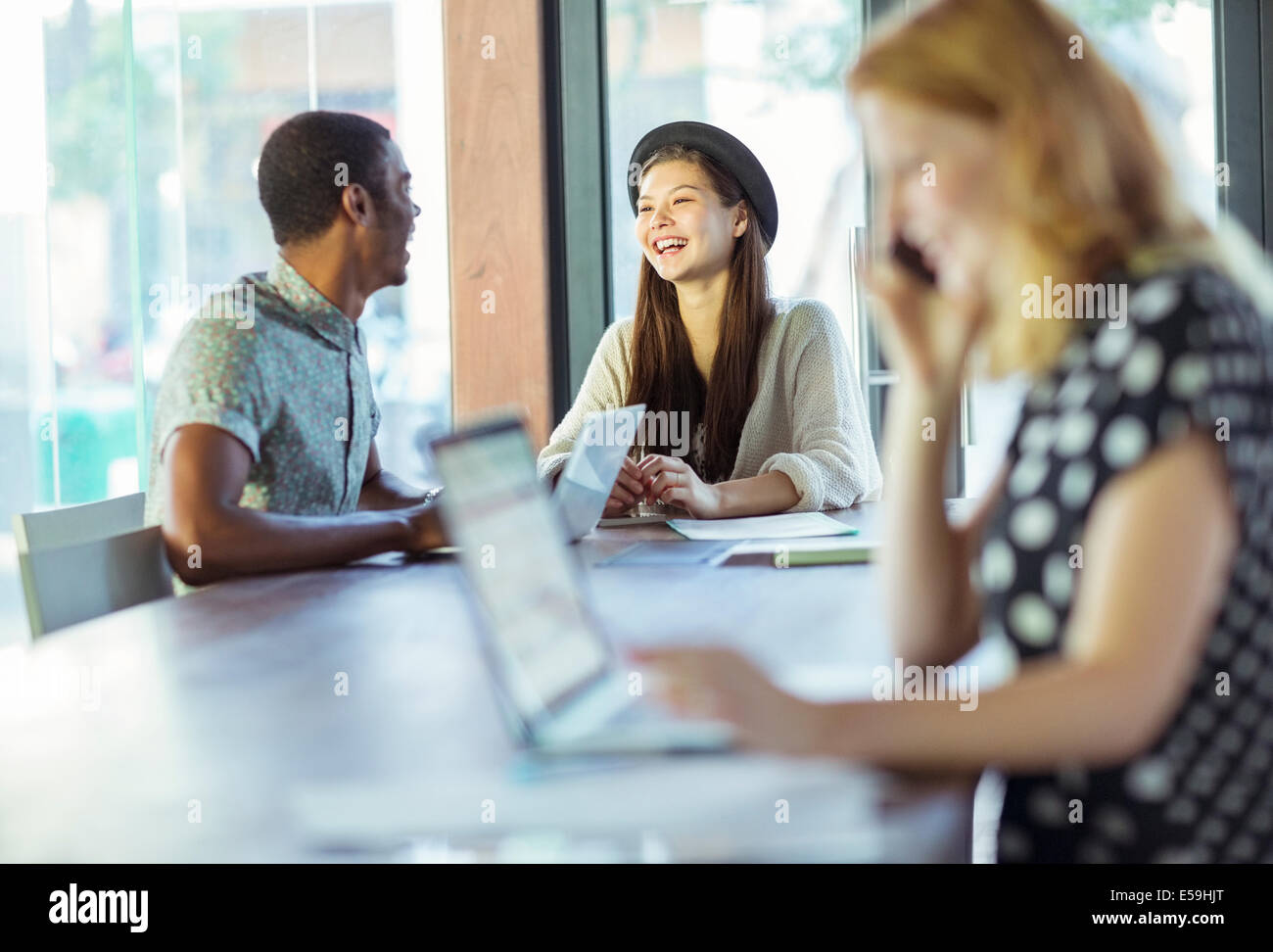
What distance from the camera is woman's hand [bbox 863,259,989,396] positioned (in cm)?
94

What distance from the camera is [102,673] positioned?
1.13 m

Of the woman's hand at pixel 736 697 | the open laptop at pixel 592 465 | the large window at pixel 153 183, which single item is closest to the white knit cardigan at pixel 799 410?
the open laptop at pixel 592 465

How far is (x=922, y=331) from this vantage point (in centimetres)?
96

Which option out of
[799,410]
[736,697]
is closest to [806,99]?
[799,410]

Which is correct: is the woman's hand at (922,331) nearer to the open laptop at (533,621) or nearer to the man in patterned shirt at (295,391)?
Answer: the open laptop at (533,621)

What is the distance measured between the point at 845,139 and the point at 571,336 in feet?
3.09

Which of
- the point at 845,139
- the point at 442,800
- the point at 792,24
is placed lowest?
the point at 442,800

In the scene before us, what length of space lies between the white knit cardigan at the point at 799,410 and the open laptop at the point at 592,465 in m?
0.35

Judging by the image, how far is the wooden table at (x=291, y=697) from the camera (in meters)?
0.74

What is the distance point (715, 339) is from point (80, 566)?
1.41 meters

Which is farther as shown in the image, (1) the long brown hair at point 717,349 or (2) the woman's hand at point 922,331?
(1) the long brown hair at point 717,349

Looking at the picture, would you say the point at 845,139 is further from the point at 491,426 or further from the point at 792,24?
the point at 491,426
